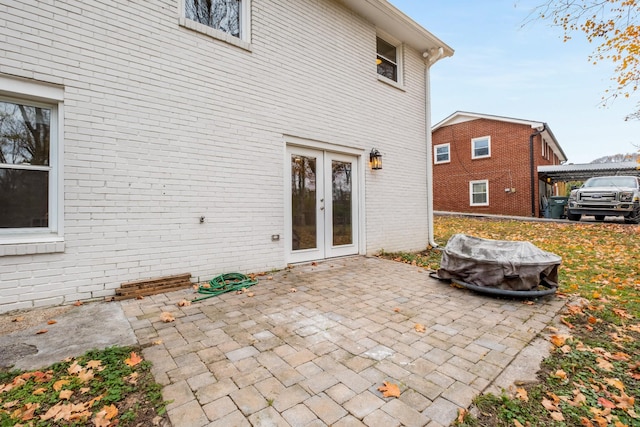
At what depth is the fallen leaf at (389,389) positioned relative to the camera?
172 cm

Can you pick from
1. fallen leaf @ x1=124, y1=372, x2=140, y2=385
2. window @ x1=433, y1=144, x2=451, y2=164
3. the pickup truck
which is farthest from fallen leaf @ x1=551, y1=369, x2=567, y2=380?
window @ x1=433, y1=144, x2=451, y2=164

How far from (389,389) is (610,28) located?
327 inches

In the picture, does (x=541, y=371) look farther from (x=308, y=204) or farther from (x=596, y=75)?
(x=596, y=75)

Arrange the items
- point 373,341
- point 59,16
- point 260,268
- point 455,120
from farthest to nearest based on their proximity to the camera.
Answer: point 455,120
point 260,268
point 59,16
point 373,341

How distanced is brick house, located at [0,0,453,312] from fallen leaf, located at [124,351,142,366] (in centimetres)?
174

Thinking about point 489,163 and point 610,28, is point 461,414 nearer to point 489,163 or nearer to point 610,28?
point 610,28

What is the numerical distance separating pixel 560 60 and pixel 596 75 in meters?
1.17

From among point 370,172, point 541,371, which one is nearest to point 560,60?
point 370,172

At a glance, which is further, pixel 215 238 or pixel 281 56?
pixel 281 56

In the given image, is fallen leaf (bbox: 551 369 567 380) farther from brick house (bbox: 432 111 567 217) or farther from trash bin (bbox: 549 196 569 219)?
brick house (bbox: 432 111 567 217)

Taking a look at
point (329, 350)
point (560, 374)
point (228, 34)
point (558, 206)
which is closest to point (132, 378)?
point (329, 350)

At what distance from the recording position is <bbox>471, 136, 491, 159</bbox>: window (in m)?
16.8

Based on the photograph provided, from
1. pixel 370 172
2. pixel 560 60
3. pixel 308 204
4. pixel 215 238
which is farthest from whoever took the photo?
pixel 560 60

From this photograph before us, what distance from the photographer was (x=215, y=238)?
165 inches
